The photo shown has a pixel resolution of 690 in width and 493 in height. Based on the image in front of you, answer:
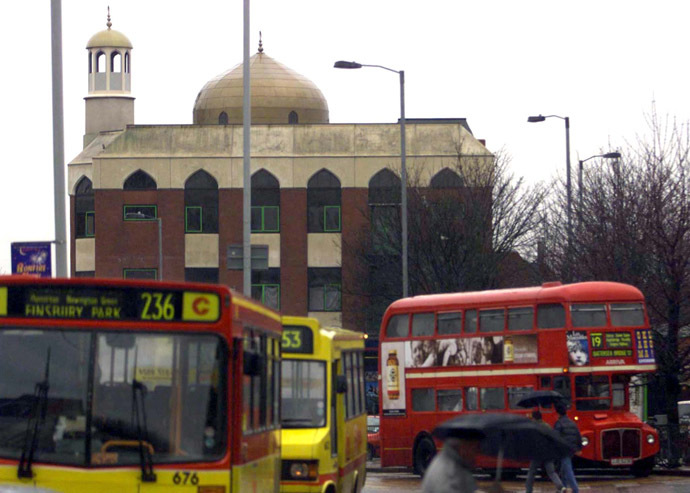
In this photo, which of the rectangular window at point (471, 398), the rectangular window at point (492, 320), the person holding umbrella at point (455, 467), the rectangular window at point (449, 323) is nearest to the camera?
the person holding umbrella at point (455, 467)

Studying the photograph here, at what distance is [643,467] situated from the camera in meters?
25.9

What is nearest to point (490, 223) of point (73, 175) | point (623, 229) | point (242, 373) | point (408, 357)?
point (623, 229)

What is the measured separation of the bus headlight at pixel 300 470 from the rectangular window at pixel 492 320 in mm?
12159

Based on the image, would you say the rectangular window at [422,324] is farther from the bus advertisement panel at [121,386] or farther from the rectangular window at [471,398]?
the bus advertisement panel at [121,386]

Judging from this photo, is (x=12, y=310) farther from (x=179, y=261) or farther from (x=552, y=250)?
(x=179, y=261)

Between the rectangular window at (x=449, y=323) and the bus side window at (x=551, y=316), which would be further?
the rectangular window at (x=449, y=323)

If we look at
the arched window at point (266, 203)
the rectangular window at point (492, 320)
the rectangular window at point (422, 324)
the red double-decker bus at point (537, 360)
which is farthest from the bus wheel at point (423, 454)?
the arched window at point (266, 203)

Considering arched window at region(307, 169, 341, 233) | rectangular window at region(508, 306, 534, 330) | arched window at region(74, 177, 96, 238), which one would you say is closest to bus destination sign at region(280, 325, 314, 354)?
rectangular window at region(508, 306, 534, 330)

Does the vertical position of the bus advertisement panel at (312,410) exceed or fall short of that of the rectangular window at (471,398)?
it exceeds it

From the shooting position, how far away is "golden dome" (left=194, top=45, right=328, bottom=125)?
73562 millimetres

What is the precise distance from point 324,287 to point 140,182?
32.0 ft

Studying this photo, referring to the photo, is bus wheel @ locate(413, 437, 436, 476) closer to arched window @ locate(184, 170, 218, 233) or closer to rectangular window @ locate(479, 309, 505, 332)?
rectangular window @ locate(479, 309, 505, 332)

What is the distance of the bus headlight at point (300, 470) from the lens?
46.9 feet

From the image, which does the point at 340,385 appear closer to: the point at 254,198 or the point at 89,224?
the point at 254,198
